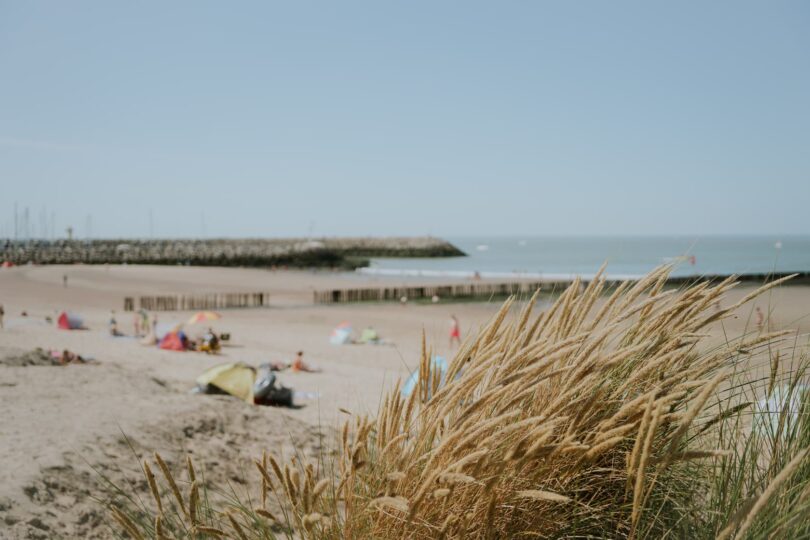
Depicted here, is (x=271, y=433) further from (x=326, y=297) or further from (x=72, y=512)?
(x=326, y=297)

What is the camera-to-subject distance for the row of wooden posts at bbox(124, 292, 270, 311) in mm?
34469

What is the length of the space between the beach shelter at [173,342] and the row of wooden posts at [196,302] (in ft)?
49.6

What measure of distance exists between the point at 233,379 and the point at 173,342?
8.47m

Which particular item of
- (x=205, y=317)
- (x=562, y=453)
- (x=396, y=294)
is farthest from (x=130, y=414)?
(x=396, y=294)

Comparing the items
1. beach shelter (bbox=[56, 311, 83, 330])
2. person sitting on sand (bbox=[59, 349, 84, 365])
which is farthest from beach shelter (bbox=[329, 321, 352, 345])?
person sitting on sand (bbox=[59, 349, 84, 365])

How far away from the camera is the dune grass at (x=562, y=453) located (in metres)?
1.80

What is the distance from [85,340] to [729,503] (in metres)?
20.9

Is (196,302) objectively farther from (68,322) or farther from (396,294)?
(68,322)

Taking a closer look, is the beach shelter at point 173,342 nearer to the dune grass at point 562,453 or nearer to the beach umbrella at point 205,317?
the beach umbrella at point 205,317

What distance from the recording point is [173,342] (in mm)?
19156

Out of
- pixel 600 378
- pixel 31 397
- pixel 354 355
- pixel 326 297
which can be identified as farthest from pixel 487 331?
pixel 326 297

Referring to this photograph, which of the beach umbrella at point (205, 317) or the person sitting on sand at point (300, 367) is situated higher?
the beach umbrella at point (205, 317)

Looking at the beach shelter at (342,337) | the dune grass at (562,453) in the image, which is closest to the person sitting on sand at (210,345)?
the beach shelter at (342,337)

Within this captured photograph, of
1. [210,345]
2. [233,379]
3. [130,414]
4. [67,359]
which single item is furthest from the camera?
[210,345]
